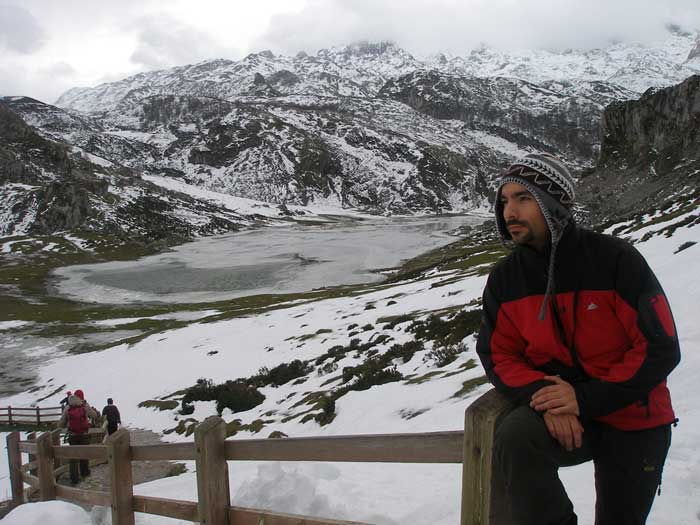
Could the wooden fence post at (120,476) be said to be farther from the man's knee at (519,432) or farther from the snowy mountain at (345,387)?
the man's knee at (519,432)

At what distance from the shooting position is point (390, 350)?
1823 centimetres

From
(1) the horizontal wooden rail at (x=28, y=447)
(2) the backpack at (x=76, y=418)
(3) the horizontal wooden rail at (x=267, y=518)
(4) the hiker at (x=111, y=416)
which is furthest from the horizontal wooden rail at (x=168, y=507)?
(4) the hiker at (x=111, y=416)

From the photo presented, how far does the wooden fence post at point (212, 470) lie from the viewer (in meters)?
4.19

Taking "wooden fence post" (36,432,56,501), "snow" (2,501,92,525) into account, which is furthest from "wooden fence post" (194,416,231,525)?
"wooden fence post" (36,432,56,501)

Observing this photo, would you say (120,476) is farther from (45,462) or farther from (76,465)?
(76,465)

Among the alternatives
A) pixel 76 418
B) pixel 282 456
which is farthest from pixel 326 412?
pixel 282 456

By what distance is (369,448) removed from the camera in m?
3.21

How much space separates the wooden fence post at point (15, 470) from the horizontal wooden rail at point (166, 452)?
5.57m

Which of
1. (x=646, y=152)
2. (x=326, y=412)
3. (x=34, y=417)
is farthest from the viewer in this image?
(x=646, y=152)

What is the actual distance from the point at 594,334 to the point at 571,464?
2.44 ft

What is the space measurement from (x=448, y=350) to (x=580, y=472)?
9.14 m

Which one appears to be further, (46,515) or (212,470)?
(46,515)

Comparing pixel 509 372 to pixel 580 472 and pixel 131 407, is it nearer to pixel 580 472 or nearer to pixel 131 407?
pixel 580 472

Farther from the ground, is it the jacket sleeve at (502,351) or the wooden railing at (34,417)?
the jacket sleeve at (502,351)
